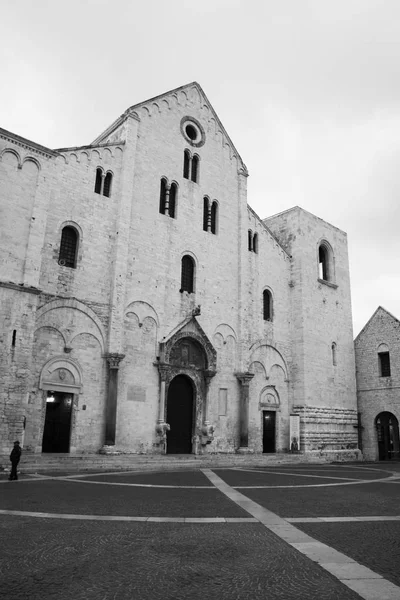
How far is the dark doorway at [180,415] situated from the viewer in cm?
2278

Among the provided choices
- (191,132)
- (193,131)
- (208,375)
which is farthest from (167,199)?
(208,375)

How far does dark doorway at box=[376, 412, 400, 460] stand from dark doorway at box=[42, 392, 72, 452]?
70.6ft

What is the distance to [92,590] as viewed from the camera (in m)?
4.40

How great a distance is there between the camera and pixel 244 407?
25141mm

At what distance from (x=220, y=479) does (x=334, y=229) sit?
76.5 feet

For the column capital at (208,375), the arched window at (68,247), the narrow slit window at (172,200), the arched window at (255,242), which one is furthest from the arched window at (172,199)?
the column capital at (208,375)

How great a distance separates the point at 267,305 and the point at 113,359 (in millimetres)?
11923

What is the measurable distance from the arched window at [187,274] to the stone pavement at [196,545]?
558 inches

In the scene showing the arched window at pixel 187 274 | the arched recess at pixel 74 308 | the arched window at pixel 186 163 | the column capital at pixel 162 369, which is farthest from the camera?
the arched window at pixel 186 163

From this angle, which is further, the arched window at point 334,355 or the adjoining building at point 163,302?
the arched window at point 334,355

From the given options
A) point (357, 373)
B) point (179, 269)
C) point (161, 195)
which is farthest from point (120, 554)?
point (357, 373)

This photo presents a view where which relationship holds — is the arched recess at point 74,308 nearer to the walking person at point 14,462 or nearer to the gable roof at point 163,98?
the walking person at point 14,462

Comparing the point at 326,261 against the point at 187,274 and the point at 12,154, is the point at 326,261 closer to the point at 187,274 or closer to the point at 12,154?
the point at 187,274

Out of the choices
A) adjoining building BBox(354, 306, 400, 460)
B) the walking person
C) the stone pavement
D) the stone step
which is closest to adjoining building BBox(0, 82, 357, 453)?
the stone step
